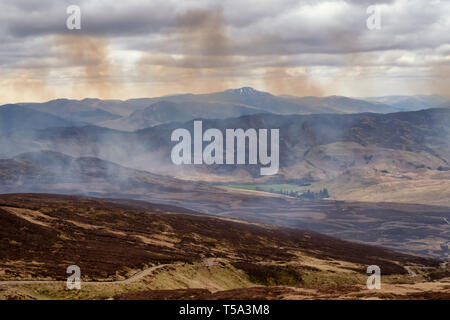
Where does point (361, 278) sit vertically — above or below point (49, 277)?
below

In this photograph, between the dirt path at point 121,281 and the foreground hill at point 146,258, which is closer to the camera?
the dirt path at point 121,281

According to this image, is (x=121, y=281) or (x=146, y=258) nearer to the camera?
(x=121, y=281)

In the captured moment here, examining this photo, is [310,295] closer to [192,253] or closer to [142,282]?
[142,282]

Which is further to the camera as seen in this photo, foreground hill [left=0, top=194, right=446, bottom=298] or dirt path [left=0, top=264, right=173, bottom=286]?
foreground hill [left=0, top=194, right=446, bottom=298]
